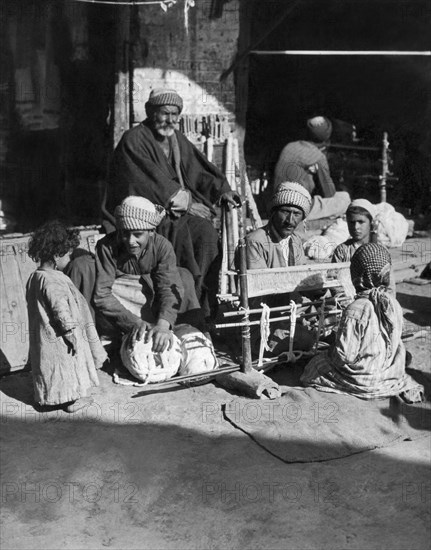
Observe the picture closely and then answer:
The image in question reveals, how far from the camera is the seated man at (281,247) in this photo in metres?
6.00

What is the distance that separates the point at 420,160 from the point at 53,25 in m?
5.17

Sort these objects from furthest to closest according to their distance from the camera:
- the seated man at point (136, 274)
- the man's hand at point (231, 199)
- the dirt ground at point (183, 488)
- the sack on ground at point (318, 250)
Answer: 1. the sack on ground at point (318, 250)
2. the man's hand at point (231, 199)
3. the seated man at point (136, 274)
4. the dirt ground at point (183, 488)

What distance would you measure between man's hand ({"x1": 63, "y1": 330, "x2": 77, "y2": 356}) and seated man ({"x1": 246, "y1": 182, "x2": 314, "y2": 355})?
1.40m

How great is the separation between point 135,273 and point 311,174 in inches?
145

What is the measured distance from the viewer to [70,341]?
205 inches

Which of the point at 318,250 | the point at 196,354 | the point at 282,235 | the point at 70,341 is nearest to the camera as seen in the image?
the point at 70,341

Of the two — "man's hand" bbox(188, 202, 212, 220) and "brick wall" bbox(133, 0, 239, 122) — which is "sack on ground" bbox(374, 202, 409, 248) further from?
"man's hand" bbox(188, 202, 212, 220)

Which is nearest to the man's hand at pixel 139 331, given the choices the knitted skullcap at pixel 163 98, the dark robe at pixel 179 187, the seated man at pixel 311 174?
the dark robe at pixel 179 187

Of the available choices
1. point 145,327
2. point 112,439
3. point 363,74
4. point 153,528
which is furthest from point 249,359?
point 363,74

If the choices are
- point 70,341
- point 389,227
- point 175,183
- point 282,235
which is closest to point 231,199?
point 282,235

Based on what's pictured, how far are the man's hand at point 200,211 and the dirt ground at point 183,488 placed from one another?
6.46 feet

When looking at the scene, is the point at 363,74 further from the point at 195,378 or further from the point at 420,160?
the point at 195,378

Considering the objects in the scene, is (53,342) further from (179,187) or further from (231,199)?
(179,187)

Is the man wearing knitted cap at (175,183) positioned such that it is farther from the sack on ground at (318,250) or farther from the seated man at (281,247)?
the sack on ground at (318,250)
